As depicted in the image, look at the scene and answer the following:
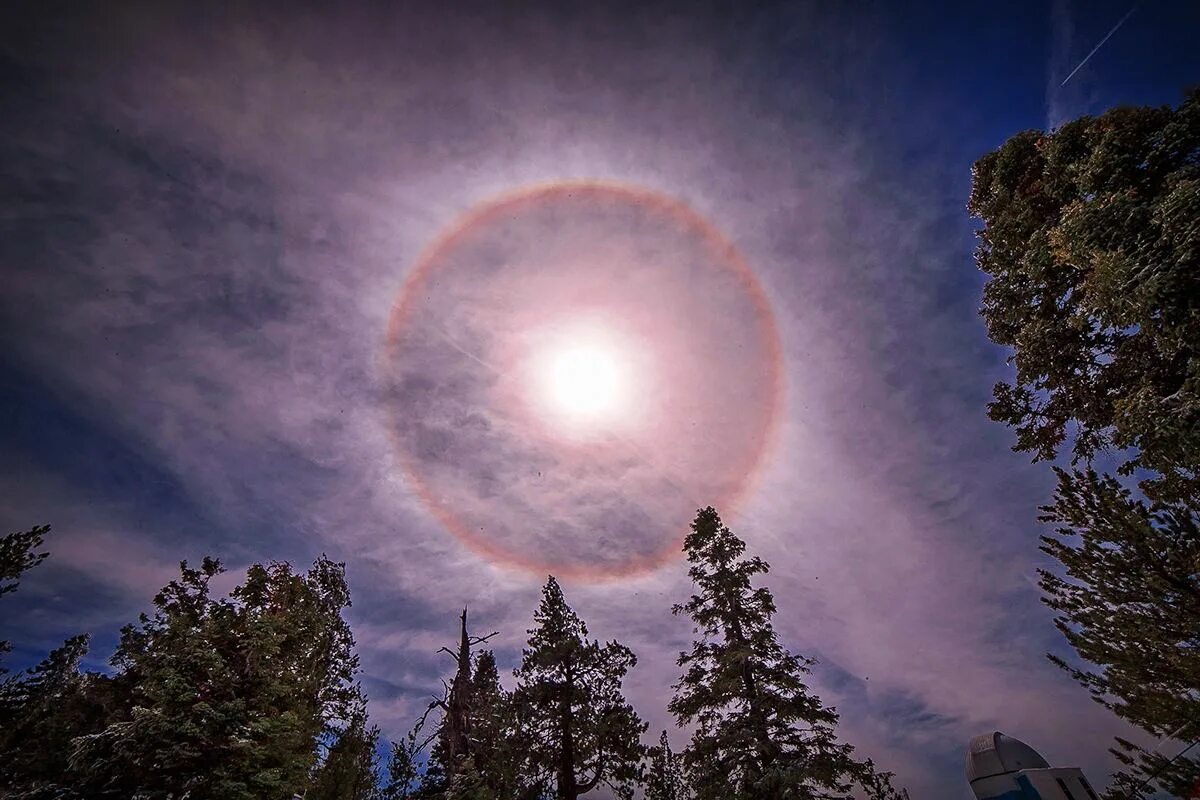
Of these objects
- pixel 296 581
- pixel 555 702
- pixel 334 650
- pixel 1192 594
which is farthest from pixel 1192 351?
pixel 334 650

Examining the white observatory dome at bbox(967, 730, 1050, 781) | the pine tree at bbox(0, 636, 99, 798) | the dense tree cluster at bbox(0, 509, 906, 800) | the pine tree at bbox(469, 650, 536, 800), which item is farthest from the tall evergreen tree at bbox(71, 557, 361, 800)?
the white observatory dome at bbox(967, 730, 1050, 781)

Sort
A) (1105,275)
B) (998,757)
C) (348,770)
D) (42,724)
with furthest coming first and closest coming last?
(998,757) → (42,724) → (348,770) → (1105,275)

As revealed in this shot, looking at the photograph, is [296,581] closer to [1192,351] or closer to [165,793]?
[165,793]

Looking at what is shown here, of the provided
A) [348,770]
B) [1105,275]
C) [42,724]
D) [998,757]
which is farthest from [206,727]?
[998,757]

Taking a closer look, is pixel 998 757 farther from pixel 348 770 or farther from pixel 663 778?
pixel 348 770

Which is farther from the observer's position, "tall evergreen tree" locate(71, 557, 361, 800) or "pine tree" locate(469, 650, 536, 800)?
"pine tree" locate(469, 650, 536, 800)

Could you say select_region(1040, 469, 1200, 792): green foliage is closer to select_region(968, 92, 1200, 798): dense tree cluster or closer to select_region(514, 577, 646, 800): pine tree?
select_region(968, 92, 1200, 798): dense tree cluster
